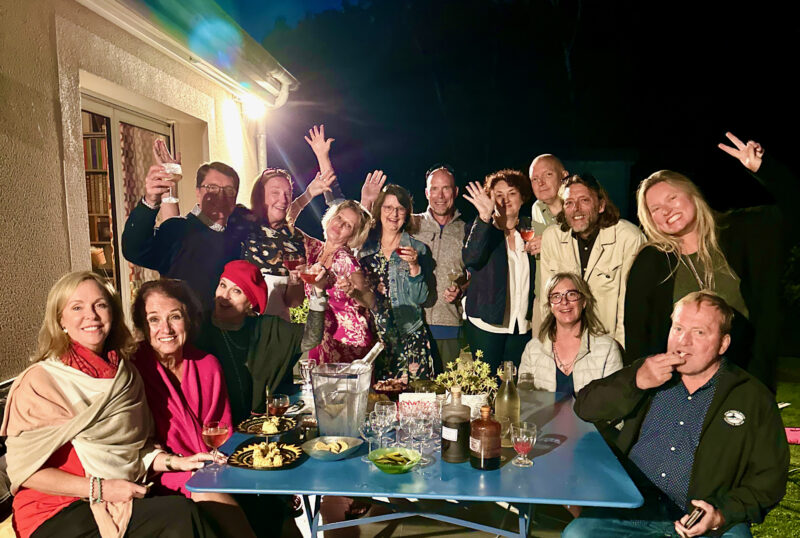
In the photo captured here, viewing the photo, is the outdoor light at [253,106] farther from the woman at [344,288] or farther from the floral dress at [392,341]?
the floral dress at [392,341]

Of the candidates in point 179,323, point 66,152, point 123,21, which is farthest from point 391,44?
point 179,323

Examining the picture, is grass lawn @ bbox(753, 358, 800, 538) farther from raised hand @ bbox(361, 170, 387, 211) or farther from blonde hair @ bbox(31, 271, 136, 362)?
blonde hair @ bbox(31, 271, 136, 362)

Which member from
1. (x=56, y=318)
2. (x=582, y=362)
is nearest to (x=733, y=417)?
(x=582, y=362)

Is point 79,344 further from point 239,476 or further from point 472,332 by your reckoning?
point 472,332

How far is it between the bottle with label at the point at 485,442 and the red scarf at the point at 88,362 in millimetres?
1285

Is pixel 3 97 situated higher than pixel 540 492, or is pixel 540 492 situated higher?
pixel 3 97

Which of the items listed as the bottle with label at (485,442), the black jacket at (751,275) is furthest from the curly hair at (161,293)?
the black jacket at (751,275)

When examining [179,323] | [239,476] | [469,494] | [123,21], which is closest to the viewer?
Answer: [469,494]

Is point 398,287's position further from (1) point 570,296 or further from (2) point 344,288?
(1) point 570,296

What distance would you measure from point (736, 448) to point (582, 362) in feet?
2.56

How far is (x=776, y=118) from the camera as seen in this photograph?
6207 mm

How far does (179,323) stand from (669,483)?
6.34ft

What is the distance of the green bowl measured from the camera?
1.77 meters

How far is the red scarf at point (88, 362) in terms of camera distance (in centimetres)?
194
